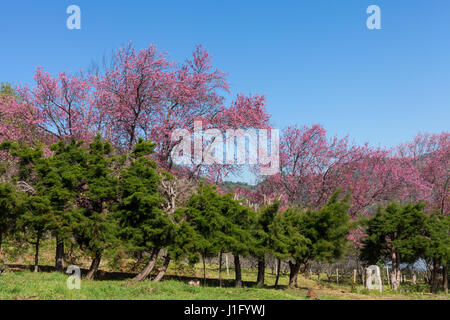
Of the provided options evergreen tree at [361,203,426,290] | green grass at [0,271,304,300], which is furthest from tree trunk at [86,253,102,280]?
evergreen tree at [361,203,426,290]

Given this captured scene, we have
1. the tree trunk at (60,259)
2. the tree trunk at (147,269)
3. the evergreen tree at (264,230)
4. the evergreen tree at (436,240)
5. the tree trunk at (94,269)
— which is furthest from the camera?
the evergreen tree at (436,240)

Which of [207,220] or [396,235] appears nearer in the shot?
[207,220]

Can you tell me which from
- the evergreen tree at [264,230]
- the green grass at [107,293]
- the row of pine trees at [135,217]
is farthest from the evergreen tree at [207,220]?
the green grass at [107,293]

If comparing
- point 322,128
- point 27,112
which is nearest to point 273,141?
point 322,128

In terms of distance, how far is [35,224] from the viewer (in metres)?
15.8

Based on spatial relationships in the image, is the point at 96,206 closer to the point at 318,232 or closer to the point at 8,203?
the point at 8,203

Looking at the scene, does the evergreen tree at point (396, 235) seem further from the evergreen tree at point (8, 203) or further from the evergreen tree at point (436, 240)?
the evergreen tree at point (8, 203)

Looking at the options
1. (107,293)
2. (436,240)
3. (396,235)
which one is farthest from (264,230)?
(436,240)

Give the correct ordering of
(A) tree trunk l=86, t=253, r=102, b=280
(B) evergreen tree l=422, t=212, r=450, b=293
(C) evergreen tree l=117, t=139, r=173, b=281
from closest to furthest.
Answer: (C) evergreen tree l=117, t=139, r=173, b=281 → (A) tree trunk l=86, t=253, r=102, b=280 → (B) evergreen tree l=422, t=212, r=450, b=293

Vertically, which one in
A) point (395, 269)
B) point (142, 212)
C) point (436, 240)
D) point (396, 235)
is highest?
point (142, 212)

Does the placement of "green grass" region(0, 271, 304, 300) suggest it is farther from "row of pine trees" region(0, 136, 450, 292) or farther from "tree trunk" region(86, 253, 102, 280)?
"row of pine trees" region(0, 136, 450, 292)

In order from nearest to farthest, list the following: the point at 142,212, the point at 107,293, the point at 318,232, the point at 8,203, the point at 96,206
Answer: the point at 107,293
the point at 8,203
the point at 142,212
the point at 96,206
the point at 318,232
